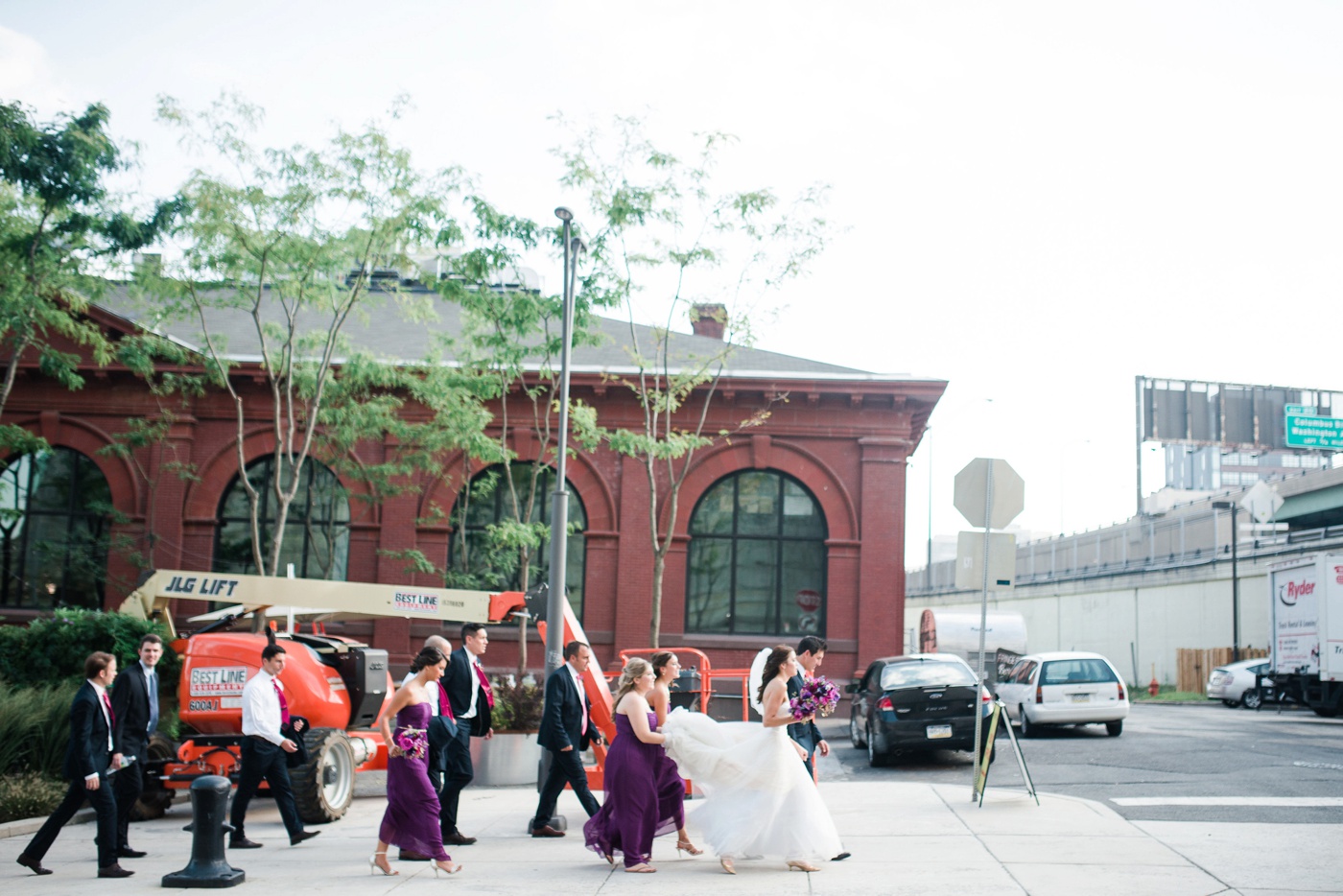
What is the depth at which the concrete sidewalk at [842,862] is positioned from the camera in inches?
339

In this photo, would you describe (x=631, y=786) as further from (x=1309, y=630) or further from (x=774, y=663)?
(x=1309, y=630)

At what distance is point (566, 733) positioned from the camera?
10836 millimetres

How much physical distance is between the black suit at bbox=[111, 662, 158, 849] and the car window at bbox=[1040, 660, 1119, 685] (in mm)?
15898

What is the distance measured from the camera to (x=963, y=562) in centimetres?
1325

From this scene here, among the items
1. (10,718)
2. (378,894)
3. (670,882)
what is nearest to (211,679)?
(10,718)

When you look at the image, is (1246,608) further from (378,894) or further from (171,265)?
(378,894)

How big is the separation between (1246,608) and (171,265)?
37253 millimetres

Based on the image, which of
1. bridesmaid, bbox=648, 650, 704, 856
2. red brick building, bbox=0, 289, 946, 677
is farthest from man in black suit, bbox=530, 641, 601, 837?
red brick building, bbox=0, 289, 946, 677

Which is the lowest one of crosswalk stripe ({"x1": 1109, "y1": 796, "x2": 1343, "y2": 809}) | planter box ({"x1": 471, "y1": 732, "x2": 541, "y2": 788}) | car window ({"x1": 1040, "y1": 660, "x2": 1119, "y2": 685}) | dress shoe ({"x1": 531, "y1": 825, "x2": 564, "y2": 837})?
planter box ({"x1": 471, "y1": 732, "x2": 541, "y2": 788})

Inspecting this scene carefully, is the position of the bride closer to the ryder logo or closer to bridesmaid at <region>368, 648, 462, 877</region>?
bridesmaid at <region>368, 648, 462, 877</region>

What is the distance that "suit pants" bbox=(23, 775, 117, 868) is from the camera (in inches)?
370

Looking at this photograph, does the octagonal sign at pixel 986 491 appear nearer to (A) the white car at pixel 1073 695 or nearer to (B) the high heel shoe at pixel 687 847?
(B) the high heel shoe at pixel 687 847

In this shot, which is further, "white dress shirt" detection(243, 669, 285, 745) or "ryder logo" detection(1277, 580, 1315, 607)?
"ryder logo" detection(1277, 580, 1315, 607)

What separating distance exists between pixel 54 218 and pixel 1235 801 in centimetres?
1706
